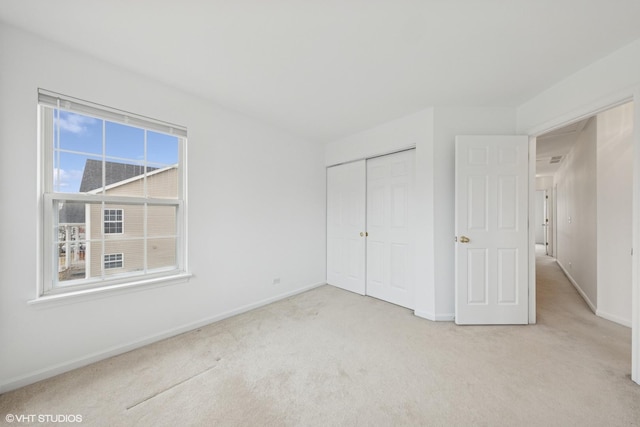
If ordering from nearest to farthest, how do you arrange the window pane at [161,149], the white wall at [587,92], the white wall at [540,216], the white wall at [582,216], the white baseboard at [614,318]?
the white wall at [587,92] → the window pane at [161,149] → the white baseboard at [614,318] → the white wall at [582,216] → the white wall at [540,216]

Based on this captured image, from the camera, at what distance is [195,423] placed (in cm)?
136

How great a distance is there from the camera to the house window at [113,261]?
204 cm

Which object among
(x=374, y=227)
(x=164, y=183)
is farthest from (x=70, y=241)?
(x=374, y=227)

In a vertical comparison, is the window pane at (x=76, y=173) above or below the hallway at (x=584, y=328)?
above

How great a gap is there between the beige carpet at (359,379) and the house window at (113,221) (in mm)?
1088

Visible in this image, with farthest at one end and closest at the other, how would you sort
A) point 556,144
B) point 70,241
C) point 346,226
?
point 556,144 → point 346,226 → point 70,241

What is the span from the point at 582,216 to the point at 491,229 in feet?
7.65

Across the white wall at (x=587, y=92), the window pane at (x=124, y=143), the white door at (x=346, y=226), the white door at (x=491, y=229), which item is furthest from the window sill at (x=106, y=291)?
the white wall at (x=587, y=92)

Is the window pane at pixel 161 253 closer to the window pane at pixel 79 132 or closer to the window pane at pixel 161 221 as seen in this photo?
the window pane at pixel 161 221

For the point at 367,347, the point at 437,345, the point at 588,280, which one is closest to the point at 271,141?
the point at 367,347

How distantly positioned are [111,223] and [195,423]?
1.75 metres

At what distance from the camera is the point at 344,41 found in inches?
66.5

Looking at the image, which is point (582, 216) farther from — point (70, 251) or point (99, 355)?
point (70, 251)

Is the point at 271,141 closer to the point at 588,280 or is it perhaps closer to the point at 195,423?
the point at 195,423
